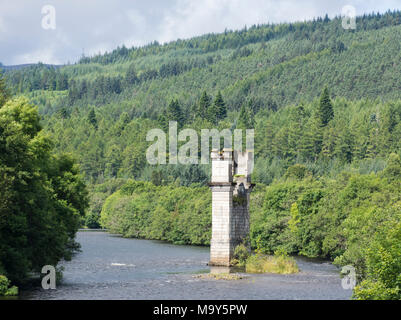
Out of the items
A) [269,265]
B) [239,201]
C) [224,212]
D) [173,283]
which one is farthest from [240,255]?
[173,283]

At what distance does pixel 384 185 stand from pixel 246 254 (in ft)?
70.8

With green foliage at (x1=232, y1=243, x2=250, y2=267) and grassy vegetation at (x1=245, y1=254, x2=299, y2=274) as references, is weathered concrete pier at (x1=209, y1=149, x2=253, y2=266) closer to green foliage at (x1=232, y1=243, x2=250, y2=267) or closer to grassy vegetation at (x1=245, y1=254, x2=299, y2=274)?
green foliage at (x1=232, y1=243, x2=250, y2=267)

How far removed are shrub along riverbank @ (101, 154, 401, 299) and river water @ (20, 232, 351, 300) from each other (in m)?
3.02

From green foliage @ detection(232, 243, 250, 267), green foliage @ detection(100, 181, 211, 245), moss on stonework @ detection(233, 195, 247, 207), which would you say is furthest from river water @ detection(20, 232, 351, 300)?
green foliage @ detection(100, 181, 211, 245)

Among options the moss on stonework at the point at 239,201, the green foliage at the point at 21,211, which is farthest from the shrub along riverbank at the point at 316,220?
the green foliage at the point at 21,211

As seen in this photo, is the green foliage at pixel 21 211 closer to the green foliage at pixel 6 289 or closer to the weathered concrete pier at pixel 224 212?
the green foliage at pixel 6 289

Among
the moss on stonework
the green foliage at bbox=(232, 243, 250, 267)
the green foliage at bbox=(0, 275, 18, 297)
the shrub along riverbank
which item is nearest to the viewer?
the shrub along riverbank

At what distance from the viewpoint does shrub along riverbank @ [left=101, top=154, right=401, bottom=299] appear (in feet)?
118

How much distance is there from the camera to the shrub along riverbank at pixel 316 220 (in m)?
35.9

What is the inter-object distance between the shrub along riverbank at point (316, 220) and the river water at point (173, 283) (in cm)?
302

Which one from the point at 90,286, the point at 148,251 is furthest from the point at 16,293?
the point at 148,251

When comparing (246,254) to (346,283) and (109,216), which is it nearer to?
(346,283)

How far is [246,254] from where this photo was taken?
62.4m

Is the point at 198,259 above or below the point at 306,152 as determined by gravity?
below
